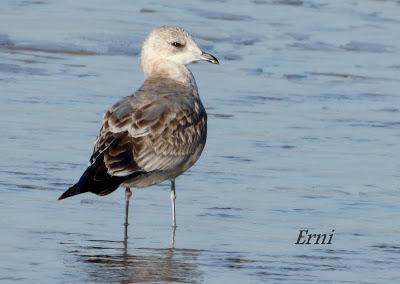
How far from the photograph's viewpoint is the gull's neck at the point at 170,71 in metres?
9.97


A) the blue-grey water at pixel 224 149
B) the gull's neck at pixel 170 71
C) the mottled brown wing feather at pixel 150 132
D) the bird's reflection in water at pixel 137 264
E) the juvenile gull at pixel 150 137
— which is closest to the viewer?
the bird's reflection in water at pixel 137 264

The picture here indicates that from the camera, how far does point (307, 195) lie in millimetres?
9711

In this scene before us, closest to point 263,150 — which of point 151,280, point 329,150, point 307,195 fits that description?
point 329,150

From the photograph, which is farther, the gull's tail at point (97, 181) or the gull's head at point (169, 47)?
the gull's head at point (169, 47)

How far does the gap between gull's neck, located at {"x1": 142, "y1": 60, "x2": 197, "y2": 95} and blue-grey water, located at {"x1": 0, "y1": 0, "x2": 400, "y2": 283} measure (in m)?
0.68

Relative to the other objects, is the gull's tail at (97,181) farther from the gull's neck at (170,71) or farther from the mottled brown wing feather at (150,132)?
the gull's neck at (170,71)

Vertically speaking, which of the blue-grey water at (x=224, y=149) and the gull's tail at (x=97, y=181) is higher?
the gull's tail at (x=97, y=181)

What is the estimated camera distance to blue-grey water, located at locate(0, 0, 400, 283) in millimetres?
8109

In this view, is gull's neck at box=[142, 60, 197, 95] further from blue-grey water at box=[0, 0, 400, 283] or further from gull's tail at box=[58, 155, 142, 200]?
gull's tail at box=[58, 155, 142, 200]

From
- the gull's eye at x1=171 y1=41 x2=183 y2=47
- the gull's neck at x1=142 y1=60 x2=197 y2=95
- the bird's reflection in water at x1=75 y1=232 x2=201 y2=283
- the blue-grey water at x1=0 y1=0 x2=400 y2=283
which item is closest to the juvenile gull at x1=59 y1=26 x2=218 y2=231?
the gull's neck at x1=142 y1=60 x2=197 y2=95

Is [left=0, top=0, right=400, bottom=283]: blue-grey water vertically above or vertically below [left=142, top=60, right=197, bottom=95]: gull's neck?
below

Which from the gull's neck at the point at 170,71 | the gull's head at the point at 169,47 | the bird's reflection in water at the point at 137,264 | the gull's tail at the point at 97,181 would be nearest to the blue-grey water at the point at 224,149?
the bird's reflection in water at the point at 137,264

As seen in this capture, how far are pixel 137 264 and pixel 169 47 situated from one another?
252 centimetres

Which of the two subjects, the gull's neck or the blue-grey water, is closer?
the blue-grey water
